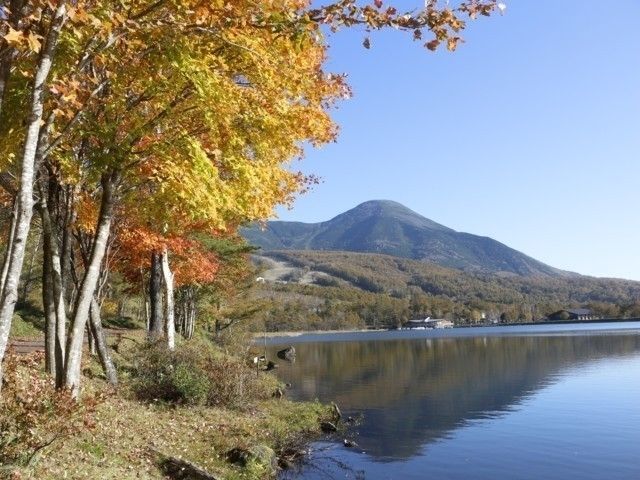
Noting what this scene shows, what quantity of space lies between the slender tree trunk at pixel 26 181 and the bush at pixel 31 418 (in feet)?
8.41

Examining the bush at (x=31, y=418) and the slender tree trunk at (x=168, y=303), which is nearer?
the bush at (x=31, y=418)

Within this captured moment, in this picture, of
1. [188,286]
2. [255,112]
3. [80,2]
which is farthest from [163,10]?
[188,286]

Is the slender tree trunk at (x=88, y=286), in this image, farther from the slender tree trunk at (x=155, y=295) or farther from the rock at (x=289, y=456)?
the slender tree trunk at (x=155, y=295)

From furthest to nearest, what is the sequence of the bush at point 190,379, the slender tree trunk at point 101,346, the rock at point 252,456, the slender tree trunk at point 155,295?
the slender tree trunk at point 155,295 < the bush at point 190,379 < the slender tree trunk at point 101,346 < the rock at point 252,456

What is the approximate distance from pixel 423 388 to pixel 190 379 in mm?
22614

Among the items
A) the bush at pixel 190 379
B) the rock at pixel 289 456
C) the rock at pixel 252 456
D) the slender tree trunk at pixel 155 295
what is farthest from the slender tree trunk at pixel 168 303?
the rock at pixel 252 456

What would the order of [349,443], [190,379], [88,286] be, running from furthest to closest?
[349,443], [190,379], [88,286]

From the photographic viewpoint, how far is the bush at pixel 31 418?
820 centimetres

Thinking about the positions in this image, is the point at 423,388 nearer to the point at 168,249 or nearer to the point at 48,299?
the point at 168,249

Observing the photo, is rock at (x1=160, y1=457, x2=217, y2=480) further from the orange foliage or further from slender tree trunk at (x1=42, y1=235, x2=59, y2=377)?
the orange foliage

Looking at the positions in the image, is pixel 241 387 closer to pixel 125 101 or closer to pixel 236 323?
pixel 125 101

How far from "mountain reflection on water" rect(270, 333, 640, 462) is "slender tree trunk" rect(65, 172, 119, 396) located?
36.9 ft

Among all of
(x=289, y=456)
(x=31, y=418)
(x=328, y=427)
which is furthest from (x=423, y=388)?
(x=31, y=418)

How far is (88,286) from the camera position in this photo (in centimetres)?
1162
